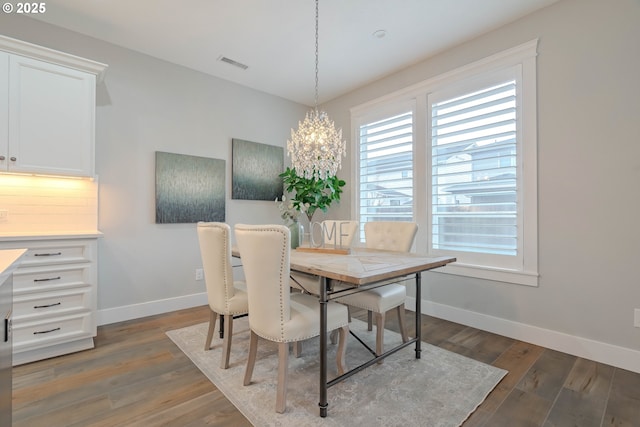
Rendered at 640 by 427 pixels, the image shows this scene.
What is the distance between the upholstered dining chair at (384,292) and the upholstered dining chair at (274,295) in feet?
1.68

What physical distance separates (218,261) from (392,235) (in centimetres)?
158

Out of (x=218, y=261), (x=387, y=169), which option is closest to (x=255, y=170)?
(x=387, y=169)

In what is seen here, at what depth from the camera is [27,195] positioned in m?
Answer: 2.65

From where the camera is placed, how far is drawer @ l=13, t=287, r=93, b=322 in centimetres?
222

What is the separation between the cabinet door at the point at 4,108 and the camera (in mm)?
2283

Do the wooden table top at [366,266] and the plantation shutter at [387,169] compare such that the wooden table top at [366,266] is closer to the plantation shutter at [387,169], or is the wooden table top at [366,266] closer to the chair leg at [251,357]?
the chair leg at [251,357]

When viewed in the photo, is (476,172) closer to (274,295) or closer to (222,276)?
(274,295)

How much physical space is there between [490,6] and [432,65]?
2.73ft

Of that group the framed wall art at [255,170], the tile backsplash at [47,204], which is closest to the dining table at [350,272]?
the framed wall art at [255,170]

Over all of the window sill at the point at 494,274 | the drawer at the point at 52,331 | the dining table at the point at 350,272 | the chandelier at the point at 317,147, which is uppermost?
the chandelier at the point at 317,147

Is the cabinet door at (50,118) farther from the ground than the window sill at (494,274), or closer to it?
farther from the ground

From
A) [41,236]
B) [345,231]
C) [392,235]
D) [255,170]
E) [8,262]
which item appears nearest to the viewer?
[8,262]

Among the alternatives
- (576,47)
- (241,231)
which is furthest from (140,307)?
(576,47)

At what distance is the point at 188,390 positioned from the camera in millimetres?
1909
